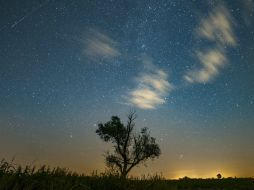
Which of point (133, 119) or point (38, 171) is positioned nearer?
point (38, 171)

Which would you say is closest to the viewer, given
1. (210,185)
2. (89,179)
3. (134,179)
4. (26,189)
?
(26,189)

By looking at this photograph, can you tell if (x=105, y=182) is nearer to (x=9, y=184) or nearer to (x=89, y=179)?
(x=89, y=179)

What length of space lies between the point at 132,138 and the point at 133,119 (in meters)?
3.45

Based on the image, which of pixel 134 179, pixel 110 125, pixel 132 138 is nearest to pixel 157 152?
pixel 132 138

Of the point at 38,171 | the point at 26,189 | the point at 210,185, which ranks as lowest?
the point at 26,189

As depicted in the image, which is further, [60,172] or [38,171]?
[60,172]

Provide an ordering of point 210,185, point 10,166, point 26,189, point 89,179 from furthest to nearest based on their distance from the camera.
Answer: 1. point 210,185
2. point 89,179
3. point 10,166
4. point 26,189

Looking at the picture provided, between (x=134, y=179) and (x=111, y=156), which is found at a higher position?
(x=111, y=156)

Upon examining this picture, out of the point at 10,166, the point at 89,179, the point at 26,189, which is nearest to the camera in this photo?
the point at 26,189

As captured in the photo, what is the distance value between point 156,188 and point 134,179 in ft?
2.28

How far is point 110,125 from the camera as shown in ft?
204

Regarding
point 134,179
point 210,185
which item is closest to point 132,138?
point 210,185

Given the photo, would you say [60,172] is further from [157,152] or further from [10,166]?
[157,152]

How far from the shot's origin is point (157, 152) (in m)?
60.8
